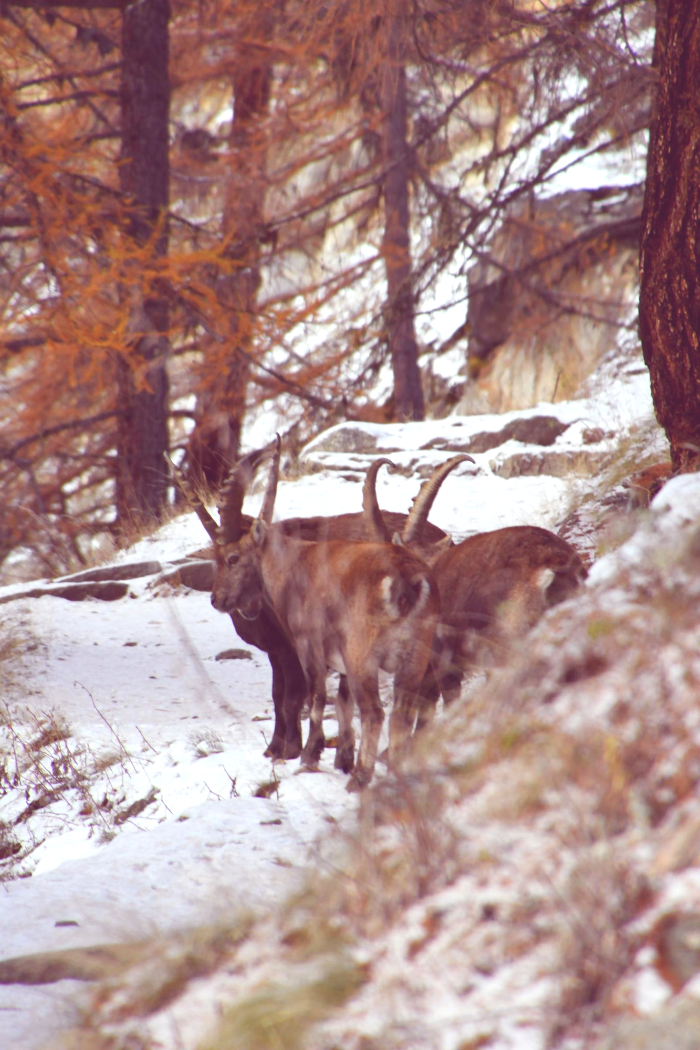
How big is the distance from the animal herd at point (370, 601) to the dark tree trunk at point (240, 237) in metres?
7.39

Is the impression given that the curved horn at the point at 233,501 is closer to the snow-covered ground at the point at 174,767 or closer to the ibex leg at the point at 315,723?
the snow-covered ground at the point at 174,767

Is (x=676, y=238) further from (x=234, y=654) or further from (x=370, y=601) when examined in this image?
(x=234, y=654)

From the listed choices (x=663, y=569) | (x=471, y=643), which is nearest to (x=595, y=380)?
(x=471, y=643)

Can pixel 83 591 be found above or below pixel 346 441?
below

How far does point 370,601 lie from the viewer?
519 cm

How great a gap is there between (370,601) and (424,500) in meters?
1.25

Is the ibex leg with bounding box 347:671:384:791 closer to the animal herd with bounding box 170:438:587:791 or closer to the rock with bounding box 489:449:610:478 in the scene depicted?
the animal herd with bounding box 170:438:587:791

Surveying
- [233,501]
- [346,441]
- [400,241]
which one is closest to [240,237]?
[400,241]

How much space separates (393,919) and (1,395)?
15822 mm

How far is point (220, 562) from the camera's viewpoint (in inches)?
263

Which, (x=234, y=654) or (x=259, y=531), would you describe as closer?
(x=259, y=531)

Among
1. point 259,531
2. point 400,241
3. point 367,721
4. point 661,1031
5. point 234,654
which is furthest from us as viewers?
point 400,241

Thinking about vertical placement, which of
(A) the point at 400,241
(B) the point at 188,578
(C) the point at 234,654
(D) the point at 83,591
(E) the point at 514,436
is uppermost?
(A) the point at 400,241

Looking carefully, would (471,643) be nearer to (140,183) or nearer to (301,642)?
(301,642)
